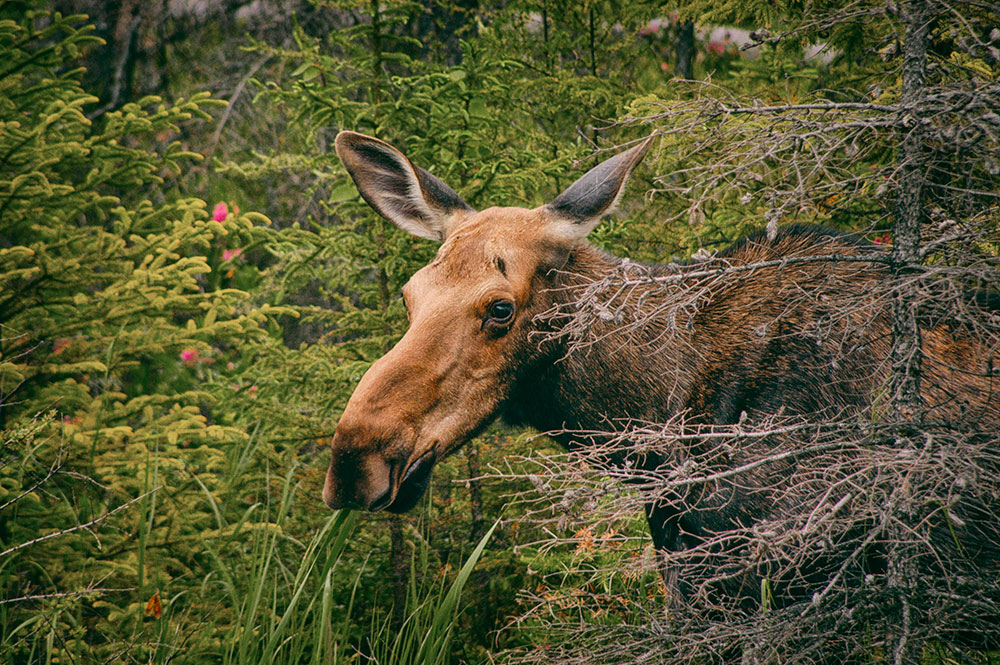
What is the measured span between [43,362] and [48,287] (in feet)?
1.40

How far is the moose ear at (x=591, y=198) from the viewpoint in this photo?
306 cm

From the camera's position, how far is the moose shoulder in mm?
2553

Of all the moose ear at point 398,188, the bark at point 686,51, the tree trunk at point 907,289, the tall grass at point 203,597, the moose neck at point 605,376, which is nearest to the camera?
the tree trunk at point 907,289

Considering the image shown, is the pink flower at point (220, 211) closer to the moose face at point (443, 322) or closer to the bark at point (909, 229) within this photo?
the moose face at point (443, 322)

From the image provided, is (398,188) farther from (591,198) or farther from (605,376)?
(605,376)

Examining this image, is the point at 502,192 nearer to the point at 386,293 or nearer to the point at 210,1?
the point at 386,293

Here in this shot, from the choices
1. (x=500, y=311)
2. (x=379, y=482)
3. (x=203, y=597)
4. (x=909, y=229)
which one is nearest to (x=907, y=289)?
(x=909, y=229)

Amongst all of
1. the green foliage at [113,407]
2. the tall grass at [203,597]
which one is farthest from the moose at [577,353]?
the green foliage at [113,407]

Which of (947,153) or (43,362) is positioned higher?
(947,153)

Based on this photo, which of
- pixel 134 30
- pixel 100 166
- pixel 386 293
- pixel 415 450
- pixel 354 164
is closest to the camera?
pixel 415 450

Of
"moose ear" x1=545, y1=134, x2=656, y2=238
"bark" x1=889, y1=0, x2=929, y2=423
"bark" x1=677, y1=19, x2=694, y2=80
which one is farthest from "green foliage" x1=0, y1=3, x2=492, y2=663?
"bark" x1=677, y1=19, x2=694, y2=80

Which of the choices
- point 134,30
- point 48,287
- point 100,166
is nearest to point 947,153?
point 48,287

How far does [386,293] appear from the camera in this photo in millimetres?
4285

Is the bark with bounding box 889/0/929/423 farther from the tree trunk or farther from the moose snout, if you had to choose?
the moose snout
